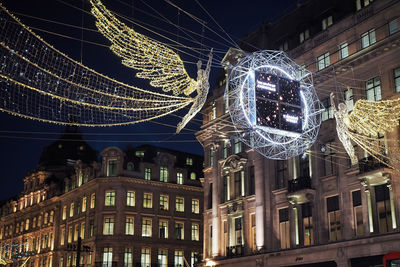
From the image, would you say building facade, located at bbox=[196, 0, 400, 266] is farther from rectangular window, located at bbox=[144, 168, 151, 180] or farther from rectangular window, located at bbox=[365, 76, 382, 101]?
rectangular window, located at bbox=[144, 168, 151, 180]

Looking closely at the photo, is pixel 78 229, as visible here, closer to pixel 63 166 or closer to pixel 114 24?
pixel 63 166

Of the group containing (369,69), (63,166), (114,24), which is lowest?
(114,24)

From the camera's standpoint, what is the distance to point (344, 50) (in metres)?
32.7

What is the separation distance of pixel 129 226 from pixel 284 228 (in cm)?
2746

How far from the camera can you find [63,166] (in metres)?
81.2

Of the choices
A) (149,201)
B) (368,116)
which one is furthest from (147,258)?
(368,116)

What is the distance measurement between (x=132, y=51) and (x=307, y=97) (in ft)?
27.1

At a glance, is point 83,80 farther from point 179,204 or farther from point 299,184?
point 179,204

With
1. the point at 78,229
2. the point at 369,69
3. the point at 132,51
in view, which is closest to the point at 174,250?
the point at 78,229

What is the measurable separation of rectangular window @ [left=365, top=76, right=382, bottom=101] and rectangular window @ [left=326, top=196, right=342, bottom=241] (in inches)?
263

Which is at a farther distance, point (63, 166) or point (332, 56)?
point (63, 166)

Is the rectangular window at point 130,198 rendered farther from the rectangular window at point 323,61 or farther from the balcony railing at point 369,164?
the balcony railing at point 369,164

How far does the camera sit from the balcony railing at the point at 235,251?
126ft

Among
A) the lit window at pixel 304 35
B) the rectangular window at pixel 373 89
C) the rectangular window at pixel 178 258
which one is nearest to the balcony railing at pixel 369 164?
the rectangular window at pixel 373 89
